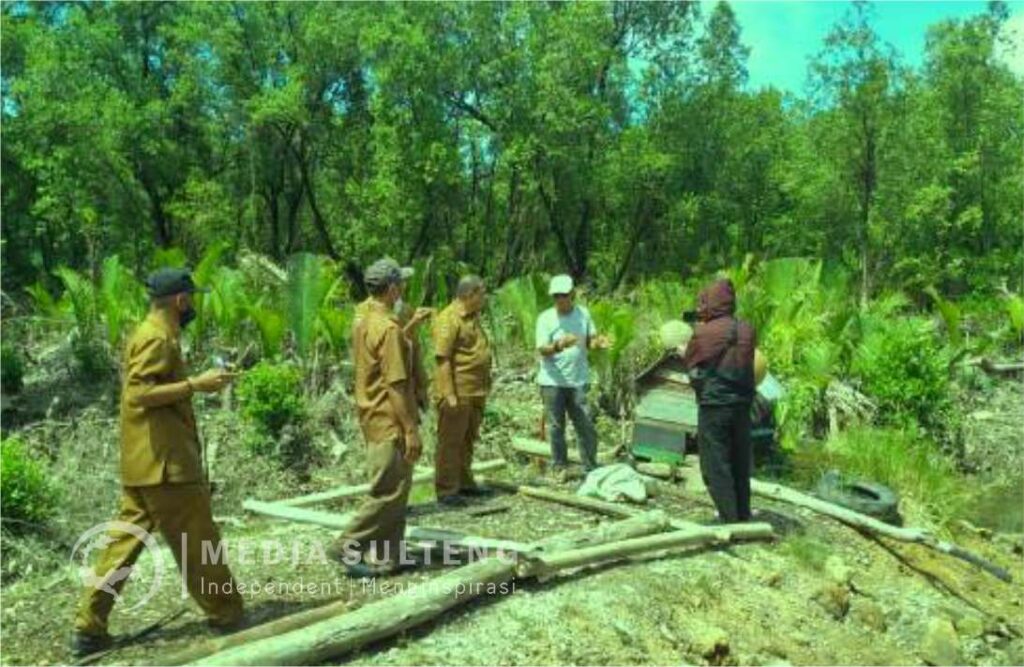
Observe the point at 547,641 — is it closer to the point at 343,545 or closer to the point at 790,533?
the point at 343,545

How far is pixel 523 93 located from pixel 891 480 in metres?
16.1

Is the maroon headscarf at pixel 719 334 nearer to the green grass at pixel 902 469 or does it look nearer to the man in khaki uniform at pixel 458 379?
the man in khaki uniform at pixel 458 379

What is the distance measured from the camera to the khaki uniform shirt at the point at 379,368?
6832 mm

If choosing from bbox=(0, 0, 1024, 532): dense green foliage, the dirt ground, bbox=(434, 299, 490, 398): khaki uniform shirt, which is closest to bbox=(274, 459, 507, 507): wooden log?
the dirt ground

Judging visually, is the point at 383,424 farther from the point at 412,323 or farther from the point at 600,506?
the point at 600,506

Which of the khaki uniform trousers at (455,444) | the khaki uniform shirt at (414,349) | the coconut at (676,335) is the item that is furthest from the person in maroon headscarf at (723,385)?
the coconut at (676,335)

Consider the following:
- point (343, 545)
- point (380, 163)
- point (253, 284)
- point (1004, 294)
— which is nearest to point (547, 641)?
point (343, 545)

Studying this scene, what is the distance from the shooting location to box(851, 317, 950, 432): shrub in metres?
13.9

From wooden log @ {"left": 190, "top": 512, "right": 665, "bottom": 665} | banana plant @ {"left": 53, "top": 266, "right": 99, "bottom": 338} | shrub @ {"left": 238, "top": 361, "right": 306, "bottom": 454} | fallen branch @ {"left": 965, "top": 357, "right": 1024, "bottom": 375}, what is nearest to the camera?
wooden log @ {"left": 190, "top": 512, "right": 665, "bottom": 665}

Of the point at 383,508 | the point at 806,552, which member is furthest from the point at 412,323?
the point at 806,552

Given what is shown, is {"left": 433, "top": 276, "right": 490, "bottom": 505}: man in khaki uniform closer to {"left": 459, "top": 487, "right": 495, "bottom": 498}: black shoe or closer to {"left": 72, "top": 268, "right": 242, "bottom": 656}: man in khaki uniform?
{"left": 459, "top": 487, "right": 495, "bottom": 498}: black shoe

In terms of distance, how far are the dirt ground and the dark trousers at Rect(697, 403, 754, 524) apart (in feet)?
1.19

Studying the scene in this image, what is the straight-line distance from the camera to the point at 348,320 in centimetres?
1362

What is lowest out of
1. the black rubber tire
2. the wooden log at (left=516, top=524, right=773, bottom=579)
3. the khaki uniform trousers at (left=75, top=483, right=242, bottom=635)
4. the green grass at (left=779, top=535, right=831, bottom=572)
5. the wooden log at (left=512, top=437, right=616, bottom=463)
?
the green grass at (left=779, top=535, right=831, bottom=572)
